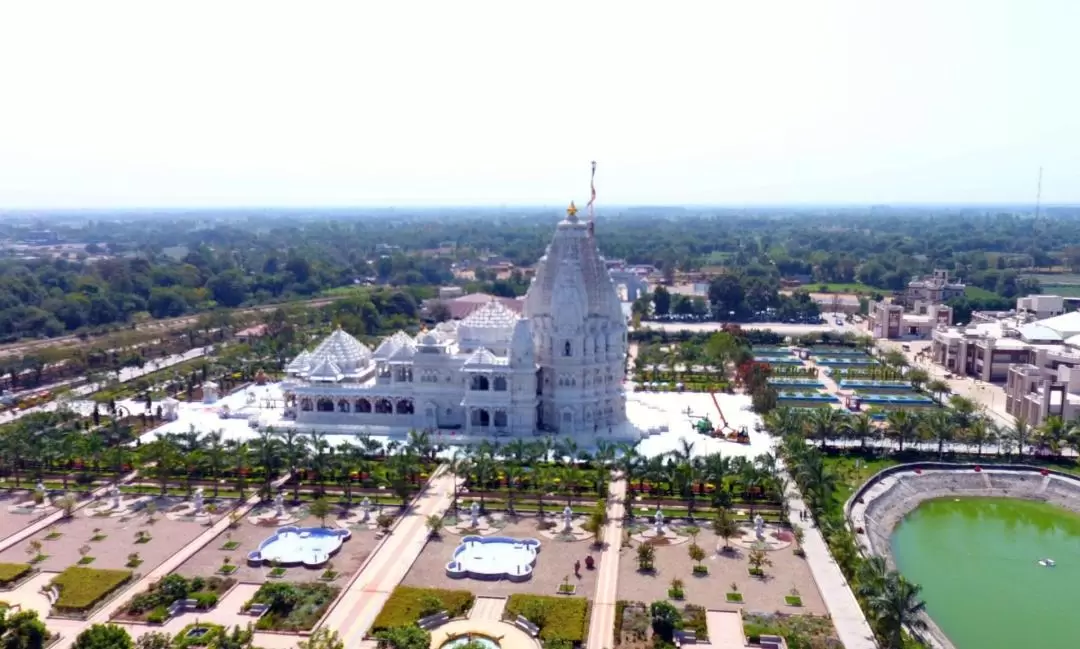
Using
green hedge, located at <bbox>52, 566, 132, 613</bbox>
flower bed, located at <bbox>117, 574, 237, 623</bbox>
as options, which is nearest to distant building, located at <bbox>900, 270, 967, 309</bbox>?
flower bed, located at <bbox>117, 574, 237, 623</bbox>

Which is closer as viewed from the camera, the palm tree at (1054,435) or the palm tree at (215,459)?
the palm tree at (215,459)

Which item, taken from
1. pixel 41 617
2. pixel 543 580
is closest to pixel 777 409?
pixel 543 580

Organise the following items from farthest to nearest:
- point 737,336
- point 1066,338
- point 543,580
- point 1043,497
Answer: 1. point 737,336
2. point 1066,338
3. point 1043,497
4. point 543,580

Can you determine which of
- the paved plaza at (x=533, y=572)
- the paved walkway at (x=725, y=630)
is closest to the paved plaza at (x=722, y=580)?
the paved walkway at (x=725, y=630)

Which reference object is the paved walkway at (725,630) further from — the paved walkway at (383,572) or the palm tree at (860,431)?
the palm tree at (860,431)

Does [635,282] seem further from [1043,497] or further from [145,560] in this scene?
[145,560]

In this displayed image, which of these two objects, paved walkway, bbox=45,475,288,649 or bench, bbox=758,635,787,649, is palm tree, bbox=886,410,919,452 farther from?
paved walkway, bbox=45,475,288,649

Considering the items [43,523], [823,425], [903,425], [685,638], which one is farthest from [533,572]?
[903,425]

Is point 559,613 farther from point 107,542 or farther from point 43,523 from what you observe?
point 43,523
